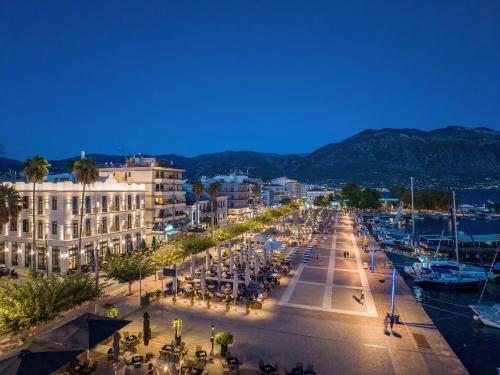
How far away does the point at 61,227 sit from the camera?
126 feet

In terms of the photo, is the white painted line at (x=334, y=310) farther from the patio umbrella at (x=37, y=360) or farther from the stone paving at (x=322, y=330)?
the patio umbrella at (x=37, y=360)

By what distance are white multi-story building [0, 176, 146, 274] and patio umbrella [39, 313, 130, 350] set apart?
23874 mm

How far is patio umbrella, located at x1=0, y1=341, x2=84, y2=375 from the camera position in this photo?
12.5 metres

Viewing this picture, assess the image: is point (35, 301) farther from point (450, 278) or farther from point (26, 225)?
point (450, 278)

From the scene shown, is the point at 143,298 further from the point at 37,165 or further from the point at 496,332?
the point at 496,332

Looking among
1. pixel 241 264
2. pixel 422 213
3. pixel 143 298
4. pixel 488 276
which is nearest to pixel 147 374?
pixel 143 298

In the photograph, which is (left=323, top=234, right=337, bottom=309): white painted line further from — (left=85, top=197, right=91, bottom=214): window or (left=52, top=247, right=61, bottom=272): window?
(left=52, top=247, right=61, bottom=272): window

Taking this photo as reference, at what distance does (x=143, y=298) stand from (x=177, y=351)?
9868 mm

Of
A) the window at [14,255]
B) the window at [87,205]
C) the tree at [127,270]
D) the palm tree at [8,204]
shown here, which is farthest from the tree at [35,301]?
the window at [14,255]

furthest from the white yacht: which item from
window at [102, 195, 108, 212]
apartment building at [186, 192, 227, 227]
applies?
apartment building at [186, 192, 227, 227]

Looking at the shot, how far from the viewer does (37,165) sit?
35.7 meters

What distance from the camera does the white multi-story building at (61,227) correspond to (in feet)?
127

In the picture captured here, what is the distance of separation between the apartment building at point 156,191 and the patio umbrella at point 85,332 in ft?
132

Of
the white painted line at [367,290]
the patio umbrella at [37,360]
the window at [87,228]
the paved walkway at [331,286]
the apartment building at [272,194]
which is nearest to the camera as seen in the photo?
the patio umbrella at [37,360]
